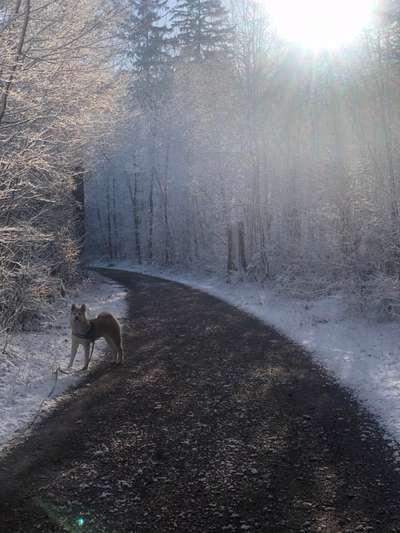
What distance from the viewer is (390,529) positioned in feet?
12.7

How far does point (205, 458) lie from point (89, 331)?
447 centimetres

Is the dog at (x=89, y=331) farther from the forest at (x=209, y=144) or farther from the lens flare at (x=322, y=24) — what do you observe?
the lens flare at (x=322, y=24)

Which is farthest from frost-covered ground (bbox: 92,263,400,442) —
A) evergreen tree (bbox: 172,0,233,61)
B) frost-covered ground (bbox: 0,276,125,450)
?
evergreen tree (bbox: 172,0,233,61)

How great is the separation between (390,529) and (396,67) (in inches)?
690

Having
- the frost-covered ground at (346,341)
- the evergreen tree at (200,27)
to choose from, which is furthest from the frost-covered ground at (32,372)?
the evergreen tree at (200,27)

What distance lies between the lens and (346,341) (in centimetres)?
1062

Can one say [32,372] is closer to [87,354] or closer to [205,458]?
[87,354]

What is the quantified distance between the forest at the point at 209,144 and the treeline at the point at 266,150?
0.09m

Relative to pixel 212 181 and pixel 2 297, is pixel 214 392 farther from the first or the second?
pixel 212 181

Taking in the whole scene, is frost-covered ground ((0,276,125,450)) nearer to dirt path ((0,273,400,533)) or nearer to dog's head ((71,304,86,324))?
dirt path ((0,273,400,533))

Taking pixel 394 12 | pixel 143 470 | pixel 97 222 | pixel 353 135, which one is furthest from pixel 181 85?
pixel 143 470

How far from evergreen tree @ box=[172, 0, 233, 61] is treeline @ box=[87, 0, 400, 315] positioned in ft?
0.29

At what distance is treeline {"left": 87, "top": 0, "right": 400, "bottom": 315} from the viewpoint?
14375mm

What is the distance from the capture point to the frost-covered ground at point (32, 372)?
6648 millimetres
